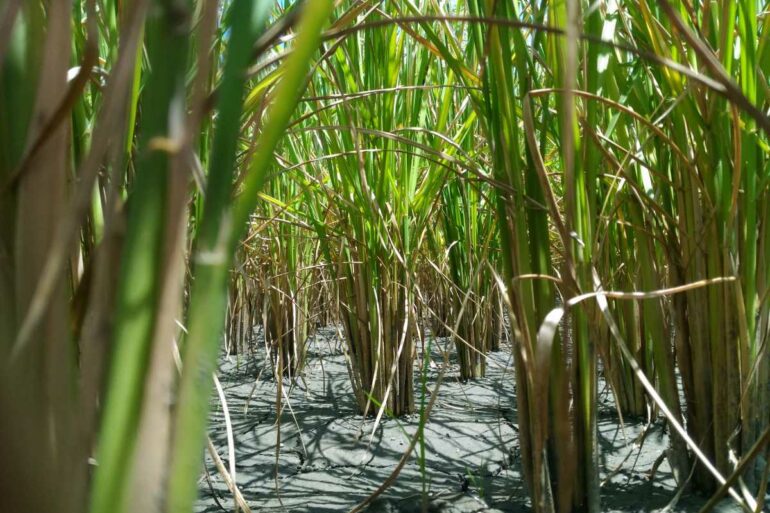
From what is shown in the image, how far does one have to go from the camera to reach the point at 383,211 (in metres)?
1.62

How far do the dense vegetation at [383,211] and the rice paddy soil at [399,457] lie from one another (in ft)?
0.36

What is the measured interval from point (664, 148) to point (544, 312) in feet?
1.33

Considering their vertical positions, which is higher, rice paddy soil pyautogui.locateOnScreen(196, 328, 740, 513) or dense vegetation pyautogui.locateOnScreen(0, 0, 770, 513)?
dense vegetation pyautogui.locateOnScreen(0, 0, 770, 513)

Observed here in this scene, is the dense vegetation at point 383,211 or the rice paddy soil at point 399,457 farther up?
the dense vegetation at point 383,211

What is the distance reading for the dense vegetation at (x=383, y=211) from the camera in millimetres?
249

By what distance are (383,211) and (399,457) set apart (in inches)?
20.7

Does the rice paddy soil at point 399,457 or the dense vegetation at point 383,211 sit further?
the rice paddy soil at point 399,457

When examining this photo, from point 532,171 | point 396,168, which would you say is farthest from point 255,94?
point 396,168

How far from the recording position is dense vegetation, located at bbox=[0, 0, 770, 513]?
0.25 meters

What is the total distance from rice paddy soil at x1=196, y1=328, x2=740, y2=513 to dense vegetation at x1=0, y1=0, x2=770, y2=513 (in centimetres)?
11

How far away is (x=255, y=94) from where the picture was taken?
854 mm

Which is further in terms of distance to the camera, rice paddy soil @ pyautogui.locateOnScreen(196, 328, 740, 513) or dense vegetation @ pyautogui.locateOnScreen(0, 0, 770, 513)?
rice paddy soil @ pyautogui.locateOnScreen(196, 328, 740, 513)

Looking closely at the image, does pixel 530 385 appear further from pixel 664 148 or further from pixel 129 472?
pixel 129 472

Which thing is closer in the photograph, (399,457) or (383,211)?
(399,457)
